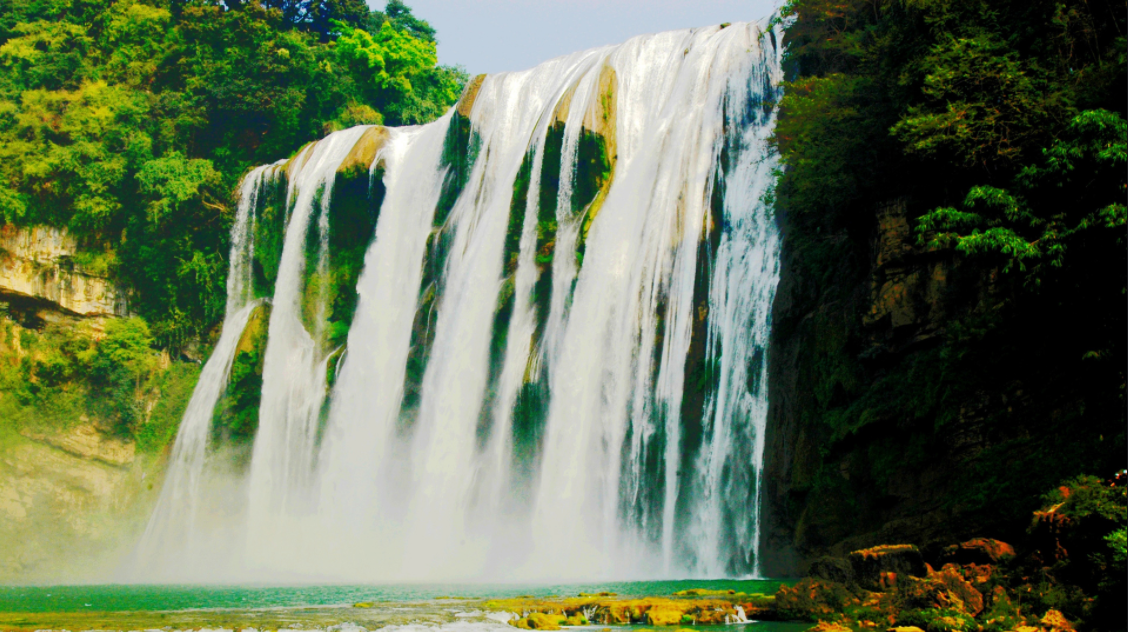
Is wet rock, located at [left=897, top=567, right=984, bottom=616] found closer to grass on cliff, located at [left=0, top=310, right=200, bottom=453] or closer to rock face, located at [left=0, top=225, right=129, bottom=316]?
grass on cliff, located at [left=0, top=310, right=200, bottom=453]

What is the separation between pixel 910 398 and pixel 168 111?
31075 mm

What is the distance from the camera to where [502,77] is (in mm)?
31578

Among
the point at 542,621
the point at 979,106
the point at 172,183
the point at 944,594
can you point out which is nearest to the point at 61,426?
the point at 172,183

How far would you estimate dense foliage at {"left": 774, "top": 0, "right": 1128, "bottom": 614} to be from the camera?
13023 mm

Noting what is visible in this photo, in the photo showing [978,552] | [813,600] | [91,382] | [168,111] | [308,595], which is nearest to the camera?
[978,552]

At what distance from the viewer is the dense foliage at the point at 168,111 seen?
35.8 metres

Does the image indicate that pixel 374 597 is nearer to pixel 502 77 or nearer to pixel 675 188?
pixel 675 188

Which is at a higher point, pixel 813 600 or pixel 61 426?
pixel 61 426

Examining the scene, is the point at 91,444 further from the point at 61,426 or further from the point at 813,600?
the point at 813,600

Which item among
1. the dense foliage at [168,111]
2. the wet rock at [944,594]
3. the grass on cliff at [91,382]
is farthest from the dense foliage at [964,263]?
the dense foliage at [168,111]

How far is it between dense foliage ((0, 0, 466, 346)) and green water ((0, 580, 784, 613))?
1689 cm

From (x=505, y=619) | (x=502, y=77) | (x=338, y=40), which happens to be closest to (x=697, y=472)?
(x=505, y=619)

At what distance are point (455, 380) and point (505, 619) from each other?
1359 cm

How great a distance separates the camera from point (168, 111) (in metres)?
38.1
